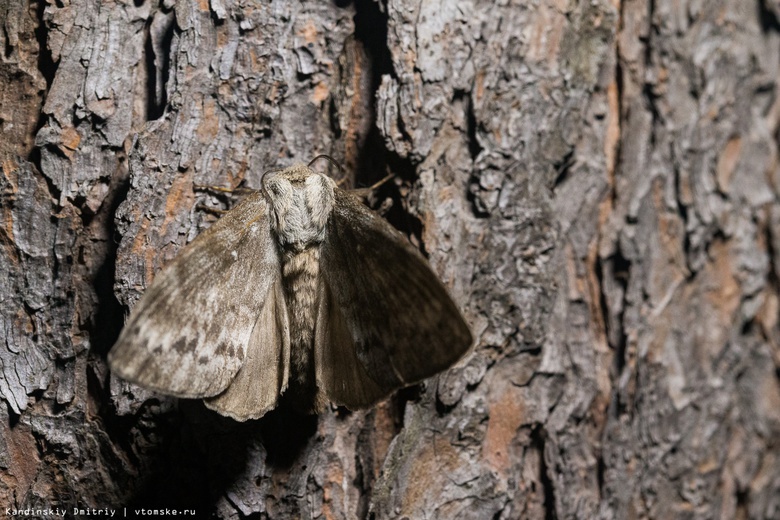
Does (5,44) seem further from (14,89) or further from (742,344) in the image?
(742,344)

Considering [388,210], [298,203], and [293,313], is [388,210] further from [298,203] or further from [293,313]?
[293,313]

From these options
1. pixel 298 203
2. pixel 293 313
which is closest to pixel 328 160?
pixel 298 203

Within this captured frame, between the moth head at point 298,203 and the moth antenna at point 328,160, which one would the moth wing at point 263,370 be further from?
the moth antenna at point 328,160

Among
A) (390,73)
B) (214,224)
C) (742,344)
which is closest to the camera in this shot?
(214,224)

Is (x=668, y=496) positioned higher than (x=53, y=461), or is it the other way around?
(x=53, y=461)

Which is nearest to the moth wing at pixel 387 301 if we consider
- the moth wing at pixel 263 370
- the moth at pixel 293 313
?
the moth at pixel 293 313

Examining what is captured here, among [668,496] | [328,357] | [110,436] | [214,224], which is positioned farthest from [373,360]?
[668,496]
